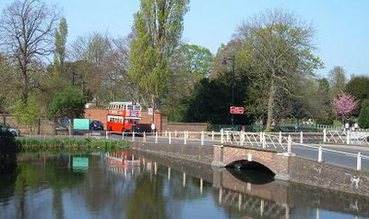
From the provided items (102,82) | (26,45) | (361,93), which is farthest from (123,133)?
(361,93)

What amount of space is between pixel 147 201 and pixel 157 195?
174cm

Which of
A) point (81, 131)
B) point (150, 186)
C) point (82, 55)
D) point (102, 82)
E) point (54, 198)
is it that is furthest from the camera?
point (82, 55)

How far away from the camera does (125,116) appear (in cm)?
5478

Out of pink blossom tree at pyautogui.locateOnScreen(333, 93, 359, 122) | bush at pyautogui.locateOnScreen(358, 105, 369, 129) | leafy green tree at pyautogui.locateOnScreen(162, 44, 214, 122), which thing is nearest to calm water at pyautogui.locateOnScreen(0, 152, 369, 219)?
leafy green tree at pyautogui.locateOnScreen(162, 44, 214, 122)

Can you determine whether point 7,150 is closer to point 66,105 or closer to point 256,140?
point 256,140

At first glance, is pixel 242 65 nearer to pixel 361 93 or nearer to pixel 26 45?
pixel 26 45

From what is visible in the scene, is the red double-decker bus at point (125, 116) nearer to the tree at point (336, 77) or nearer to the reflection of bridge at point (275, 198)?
the reflection of bridge at point (275, 198)

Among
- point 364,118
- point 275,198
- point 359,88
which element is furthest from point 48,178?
point 359,88

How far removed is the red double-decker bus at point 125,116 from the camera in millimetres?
54562

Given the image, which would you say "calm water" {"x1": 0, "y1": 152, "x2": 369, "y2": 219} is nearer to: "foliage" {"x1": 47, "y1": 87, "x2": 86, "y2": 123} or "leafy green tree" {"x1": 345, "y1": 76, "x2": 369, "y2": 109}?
"foliage" {"x1": 47, "y1": 87, "x2": 86, "y2": 123}

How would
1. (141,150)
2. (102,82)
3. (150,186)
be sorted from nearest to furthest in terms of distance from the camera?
(150,186) → (141,150) → (102,82)

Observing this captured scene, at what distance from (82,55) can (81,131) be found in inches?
1171

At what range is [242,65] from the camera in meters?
58.2

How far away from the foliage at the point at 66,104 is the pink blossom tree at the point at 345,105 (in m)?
49.6
